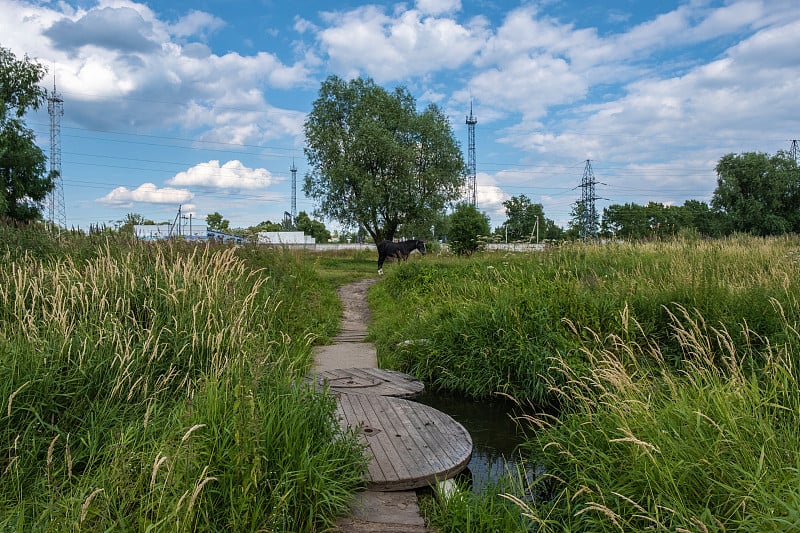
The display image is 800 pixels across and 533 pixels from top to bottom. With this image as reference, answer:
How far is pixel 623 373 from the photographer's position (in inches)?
125

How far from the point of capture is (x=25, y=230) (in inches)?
314

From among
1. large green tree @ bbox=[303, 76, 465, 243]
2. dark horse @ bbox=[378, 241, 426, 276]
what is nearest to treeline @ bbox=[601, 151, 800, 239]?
large green tree @ bbox=[303, 76, 465, 243]

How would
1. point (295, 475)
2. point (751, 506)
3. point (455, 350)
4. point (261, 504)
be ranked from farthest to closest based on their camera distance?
1. point (455, 350)
2. point (295, 475)
3. point (261, 504)
4. point (751, 506)

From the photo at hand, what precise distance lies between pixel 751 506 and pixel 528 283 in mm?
5564

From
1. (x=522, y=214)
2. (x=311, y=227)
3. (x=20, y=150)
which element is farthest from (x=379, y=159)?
(x=311, y=227)

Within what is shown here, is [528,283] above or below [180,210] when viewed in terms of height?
below

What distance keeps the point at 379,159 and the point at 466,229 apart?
26.0ft

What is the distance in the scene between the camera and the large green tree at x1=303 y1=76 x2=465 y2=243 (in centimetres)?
2556

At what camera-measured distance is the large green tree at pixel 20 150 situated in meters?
22.5

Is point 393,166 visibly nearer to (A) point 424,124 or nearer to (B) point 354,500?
(A) point 424,124

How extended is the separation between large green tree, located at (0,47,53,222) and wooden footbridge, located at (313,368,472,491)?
23890 mm

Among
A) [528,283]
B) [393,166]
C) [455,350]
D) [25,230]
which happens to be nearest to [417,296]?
[528,283]

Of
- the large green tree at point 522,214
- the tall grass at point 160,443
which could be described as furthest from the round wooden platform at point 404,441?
the large green tree at point 522,214

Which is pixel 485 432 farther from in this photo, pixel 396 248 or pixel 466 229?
pixel 466 229
